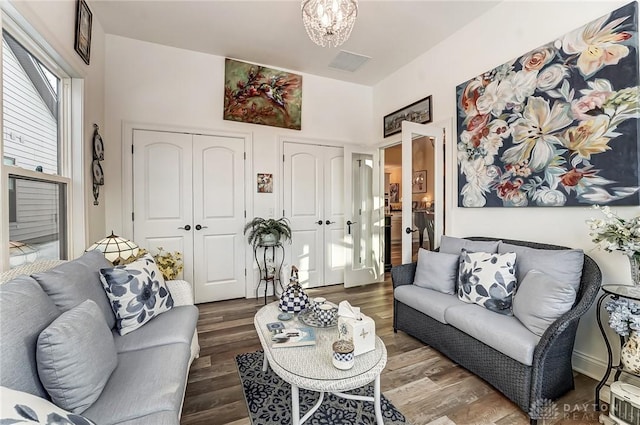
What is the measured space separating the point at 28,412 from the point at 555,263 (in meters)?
2.59

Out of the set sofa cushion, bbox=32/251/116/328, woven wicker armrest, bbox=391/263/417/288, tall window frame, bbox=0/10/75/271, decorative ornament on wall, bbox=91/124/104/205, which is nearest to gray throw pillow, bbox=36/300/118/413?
sofa cushion, bbox=32/251/116/328

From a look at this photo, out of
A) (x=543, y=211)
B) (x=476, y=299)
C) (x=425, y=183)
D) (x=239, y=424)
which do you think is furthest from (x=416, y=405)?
(x=425, y=183)

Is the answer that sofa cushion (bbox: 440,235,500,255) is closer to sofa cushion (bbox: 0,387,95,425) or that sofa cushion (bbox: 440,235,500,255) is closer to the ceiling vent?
the ceiling vent

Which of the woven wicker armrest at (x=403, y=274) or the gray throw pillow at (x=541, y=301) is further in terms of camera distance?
the woven wicker armrest at (x=403, y=274)

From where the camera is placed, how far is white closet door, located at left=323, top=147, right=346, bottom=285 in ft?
13.8

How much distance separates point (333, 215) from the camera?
425 centimetres

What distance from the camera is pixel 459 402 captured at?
174 centimetres

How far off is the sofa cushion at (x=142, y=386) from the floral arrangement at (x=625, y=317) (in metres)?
2.23

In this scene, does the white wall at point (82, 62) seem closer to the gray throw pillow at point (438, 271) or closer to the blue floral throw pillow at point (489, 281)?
the gray throw pillow at point (438, 271)

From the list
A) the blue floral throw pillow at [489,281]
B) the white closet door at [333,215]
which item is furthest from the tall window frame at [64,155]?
the blue floral throw pillow at [489,281]

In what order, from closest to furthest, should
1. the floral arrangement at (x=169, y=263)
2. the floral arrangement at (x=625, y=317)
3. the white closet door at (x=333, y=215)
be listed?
the floral arrangement at (x=625, y=317)
the floral arrangement at (x=169, y=263)
the white closet door at (x=333, y=215)

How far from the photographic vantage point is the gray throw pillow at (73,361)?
0.98m

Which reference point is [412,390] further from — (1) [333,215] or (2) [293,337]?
(1) [333,215]

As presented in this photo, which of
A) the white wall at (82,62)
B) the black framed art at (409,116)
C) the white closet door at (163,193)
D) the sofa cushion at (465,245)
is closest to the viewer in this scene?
the white wall at (82,62)
